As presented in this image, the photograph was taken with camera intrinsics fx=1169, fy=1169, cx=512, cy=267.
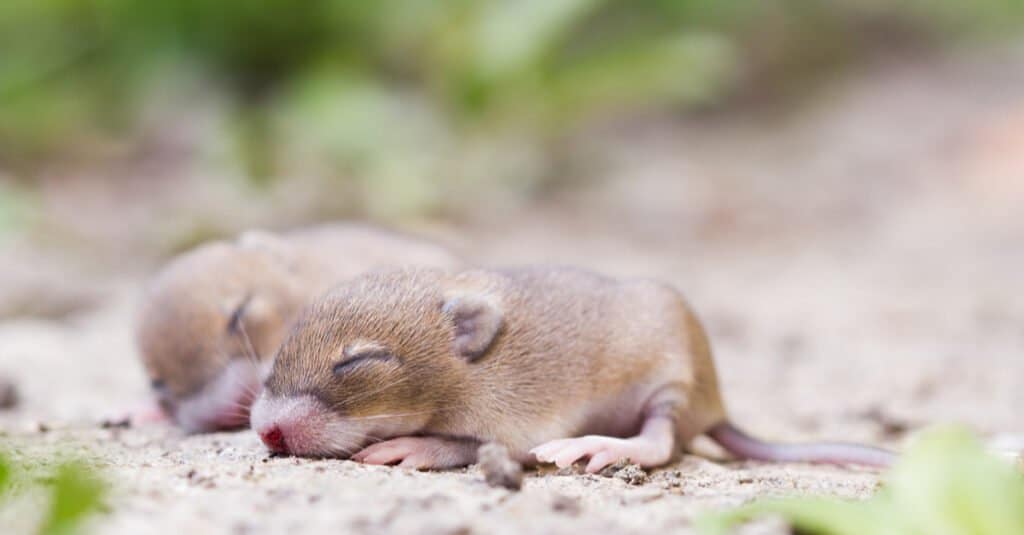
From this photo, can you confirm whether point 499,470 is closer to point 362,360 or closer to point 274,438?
point 362,360

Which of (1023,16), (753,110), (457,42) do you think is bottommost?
(457,42)

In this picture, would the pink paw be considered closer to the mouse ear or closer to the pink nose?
the mouse ear

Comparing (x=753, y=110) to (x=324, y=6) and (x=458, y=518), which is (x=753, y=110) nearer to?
(x=324, y=6)

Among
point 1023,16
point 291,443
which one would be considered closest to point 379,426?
point 291,443

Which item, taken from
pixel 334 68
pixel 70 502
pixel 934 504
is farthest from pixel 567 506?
pixel 334 68

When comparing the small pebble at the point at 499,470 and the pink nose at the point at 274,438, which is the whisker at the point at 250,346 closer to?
the pink nose at the point at 274,438

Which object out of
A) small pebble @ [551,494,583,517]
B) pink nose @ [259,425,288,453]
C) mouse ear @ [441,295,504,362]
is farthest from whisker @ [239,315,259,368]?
small pebble @ [551,494,583,517]
